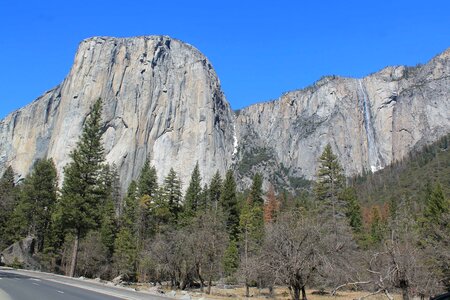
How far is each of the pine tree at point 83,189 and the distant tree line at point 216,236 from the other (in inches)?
3.6

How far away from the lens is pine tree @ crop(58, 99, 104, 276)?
38.8m

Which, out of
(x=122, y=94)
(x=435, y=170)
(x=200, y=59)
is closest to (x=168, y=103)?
(x=122, y=94)

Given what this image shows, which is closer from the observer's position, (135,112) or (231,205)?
(231,205)

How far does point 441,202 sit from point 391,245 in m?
37.6

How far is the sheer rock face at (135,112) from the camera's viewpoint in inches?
5655

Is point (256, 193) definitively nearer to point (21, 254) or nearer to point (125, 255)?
point (125, 255)

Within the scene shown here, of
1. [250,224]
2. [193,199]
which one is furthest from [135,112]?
[250,224]

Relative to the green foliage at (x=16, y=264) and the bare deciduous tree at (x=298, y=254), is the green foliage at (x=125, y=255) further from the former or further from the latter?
the bare deciduous tree at (x=298, y=254)

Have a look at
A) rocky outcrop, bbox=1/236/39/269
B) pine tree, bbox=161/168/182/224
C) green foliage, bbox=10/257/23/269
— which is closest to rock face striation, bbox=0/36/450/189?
pine tree, bbox=161/168/182/224

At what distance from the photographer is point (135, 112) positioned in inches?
5807

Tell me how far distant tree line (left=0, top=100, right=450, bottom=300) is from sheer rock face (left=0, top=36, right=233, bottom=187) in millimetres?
69794

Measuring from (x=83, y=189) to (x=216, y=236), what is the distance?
12.8 m

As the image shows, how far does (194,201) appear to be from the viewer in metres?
69.3

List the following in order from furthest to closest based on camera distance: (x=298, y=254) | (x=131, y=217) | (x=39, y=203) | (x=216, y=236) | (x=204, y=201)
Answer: (x=204, y=201) < (x=131, y=217) < (x=39, y=203) < (x=216, y=236) < (x=298, y=254)
